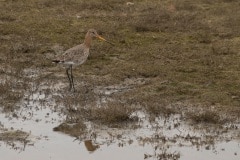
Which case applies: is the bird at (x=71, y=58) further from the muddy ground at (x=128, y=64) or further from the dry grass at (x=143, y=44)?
the dry grass at (x=143, y=44)

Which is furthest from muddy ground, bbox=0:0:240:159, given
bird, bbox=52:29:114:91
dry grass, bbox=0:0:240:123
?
bird, bbox=52:29:114:91

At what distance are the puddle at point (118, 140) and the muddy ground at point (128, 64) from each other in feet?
0.28

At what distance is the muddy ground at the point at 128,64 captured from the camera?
1452cm

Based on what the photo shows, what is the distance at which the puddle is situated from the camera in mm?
12688

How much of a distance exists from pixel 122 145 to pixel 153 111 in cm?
186

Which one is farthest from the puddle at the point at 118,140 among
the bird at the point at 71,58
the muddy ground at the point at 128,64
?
the bird at the point at 71,58

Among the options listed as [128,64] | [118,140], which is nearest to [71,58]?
[128,64]

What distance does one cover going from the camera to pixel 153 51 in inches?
750

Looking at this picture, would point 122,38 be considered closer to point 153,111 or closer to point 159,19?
point 159,19

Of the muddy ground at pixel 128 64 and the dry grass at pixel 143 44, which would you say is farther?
the dry grass at pixel 143 44

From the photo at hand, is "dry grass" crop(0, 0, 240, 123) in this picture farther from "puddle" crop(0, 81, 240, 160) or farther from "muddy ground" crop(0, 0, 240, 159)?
"puddle" crop(0, 81, 240, 160)

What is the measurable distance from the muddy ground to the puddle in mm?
84

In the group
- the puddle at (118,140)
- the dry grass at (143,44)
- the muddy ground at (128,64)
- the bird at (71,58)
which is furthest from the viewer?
the bird at (71,58)

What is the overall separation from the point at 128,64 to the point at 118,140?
4809 millimetres
